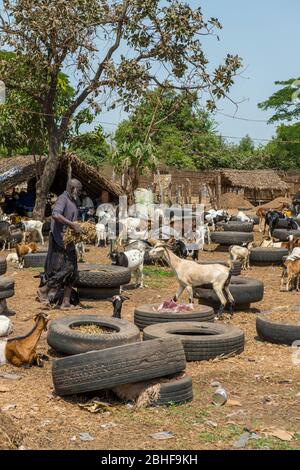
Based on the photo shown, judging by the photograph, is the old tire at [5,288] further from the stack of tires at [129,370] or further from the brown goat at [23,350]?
the stack of tires at [129,370]

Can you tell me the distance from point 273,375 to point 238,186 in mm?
35193

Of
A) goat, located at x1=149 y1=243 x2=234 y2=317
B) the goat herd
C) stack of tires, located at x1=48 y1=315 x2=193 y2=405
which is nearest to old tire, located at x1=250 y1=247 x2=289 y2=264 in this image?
the goat herd

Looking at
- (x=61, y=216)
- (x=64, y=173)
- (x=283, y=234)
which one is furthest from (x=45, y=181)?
(x=61, y=216)

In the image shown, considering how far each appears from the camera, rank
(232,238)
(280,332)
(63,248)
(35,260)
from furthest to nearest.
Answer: (232,238), (35,260), (63,248), (280,332)

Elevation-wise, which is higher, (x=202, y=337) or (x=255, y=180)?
(x=255, y=180)

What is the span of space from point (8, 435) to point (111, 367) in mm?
1338

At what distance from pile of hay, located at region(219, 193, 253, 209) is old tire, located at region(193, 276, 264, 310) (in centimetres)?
2828

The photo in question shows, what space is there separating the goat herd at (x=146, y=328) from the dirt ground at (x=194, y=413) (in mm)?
201

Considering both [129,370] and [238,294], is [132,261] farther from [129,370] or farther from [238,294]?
[129,370]

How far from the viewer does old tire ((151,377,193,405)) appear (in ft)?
21.4

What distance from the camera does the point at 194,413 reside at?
638cm

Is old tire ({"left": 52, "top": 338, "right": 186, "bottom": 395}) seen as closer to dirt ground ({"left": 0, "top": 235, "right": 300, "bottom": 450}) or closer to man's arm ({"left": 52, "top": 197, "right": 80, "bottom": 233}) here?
dirt ground ({"left": 0, "top": 235, "right": 300, "bottom": 450})

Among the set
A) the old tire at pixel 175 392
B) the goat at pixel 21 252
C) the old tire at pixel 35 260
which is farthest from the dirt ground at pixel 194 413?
the goat at pixel 21 252

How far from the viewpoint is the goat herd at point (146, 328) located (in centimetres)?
645
